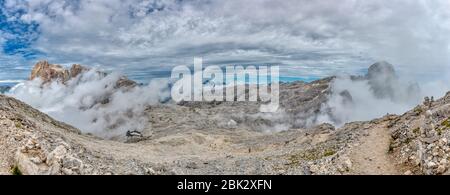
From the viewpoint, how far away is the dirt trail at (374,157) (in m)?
34.7

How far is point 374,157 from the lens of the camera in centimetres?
3759

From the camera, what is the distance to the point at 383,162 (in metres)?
36.4

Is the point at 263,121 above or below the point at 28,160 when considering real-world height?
below

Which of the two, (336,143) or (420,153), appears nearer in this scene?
(420,153)

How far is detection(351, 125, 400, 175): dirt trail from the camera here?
1364 inches

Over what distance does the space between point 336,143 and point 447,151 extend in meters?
13.2

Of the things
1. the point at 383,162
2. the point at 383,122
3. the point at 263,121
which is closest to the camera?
the point at 383,162
